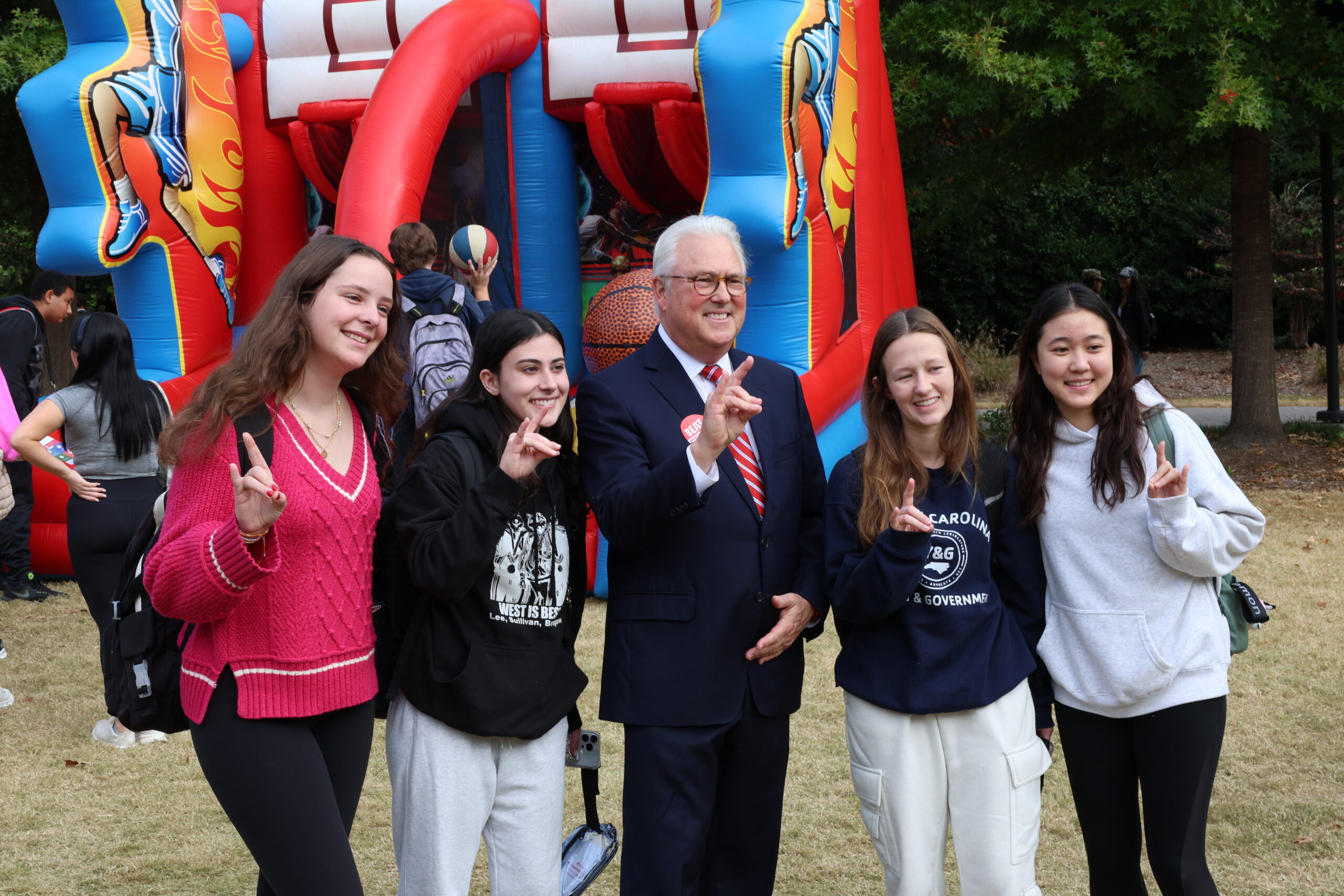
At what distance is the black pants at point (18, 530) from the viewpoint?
7.25m

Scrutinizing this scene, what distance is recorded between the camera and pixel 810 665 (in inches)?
227

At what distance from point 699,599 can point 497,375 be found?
25.4 inches

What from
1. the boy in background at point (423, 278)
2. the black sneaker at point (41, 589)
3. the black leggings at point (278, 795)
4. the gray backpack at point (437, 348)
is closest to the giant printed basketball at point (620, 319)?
the boy in background at point (423, 278)

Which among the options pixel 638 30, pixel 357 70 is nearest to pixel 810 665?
pixel 638 30

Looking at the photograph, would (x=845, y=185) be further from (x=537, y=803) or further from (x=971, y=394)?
(x=537, y=803)

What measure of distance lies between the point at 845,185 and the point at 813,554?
187 inches

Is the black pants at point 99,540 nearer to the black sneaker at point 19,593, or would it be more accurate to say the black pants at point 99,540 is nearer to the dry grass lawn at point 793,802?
the dry grass lawn at point 793,802

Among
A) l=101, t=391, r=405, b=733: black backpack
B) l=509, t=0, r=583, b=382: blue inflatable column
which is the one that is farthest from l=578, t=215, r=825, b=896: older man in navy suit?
l=509, t=0, r=583, b=382: blue inflatable column

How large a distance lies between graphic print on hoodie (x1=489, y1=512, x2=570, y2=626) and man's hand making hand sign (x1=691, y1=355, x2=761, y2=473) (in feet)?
1.31

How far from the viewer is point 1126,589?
2.59 m

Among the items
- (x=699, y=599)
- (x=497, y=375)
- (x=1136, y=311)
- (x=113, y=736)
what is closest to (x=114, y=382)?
(x=113, y=736)

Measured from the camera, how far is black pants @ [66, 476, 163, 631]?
486 cm

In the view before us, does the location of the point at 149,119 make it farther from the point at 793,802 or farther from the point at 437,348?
the point at 793,802

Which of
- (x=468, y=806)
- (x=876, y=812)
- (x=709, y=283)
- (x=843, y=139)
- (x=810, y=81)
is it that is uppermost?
(x=810, y=81)
